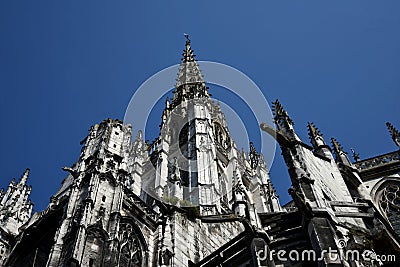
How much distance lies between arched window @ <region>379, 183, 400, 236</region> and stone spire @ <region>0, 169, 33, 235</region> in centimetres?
1560

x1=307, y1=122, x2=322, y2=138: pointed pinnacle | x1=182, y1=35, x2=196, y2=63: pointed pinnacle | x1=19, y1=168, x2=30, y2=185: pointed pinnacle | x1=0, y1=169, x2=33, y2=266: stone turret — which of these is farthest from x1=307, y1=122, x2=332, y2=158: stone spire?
x1=182, y1=35, x2=196, y2=63: pointed pinnacle

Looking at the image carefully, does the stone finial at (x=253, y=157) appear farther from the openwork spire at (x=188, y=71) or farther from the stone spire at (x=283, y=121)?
the stone spire at (x=283, y=121)

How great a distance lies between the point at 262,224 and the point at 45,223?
8.73 metres

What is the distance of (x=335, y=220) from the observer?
29.8ft

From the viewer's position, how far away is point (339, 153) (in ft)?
62.1

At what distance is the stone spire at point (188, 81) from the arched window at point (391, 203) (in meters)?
25.1

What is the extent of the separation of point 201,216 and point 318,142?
6.13 m

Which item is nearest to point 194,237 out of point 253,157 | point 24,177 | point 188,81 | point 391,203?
point 391,203

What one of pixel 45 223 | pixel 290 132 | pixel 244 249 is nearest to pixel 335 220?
pixel 244 249

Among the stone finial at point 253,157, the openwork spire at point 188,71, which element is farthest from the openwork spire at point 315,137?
the openwork spire at point 188,71

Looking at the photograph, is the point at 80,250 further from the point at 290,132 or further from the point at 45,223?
the point at 290,132

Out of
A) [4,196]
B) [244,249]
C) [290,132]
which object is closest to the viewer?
[244,249]

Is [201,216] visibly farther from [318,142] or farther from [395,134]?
[395,134]

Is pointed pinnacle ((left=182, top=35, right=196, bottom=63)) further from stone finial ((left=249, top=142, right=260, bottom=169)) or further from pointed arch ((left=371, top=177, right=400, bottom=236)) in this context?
pointed arch ((left=371, top=177, right=400, bottom=236))
